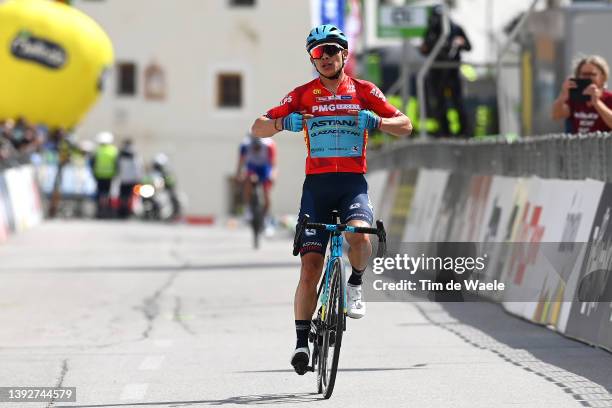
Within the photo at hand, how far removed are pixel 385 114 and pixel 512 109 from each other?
49.6ft

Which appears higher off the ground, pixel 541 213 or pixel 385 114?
pixel 385 114

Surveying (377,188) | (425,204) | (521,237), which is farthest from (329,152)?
(377,188)

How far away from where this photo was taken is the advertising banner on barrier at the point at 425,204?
60.8 ft

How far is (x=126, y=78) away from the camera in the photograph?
5962 cm

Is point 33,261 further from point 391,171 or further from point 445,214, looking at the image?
point 445,214

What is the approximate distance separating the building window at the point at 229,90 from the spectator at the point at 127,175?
63.6ft

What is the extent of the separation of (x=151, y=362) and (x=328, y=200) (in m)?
2.09

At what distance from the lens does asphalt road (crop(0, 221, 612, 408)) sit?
9227 millimetres

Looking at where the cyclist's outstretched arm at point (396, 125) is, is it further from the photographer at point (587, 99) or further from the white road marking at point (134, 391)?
the photographer at point (587, 99)

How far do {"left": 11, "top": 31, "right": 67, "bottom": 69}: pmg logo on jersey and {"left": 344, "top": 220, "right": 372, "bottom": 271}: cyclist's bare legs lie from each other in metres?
28.5

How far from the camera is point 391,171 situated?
23625mm

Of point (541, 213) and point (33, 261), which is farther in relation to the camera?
point (33, 261)

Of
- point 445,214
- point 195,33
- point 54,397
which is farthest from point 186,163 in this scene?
point 54,397

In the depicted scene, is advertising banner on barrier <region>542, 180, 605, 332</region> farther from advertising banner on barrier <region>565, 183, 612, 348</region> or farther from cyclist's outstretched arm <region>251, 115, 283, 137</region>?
cyclist's outstretched arm <region>251, 115, 283, 137</region>
